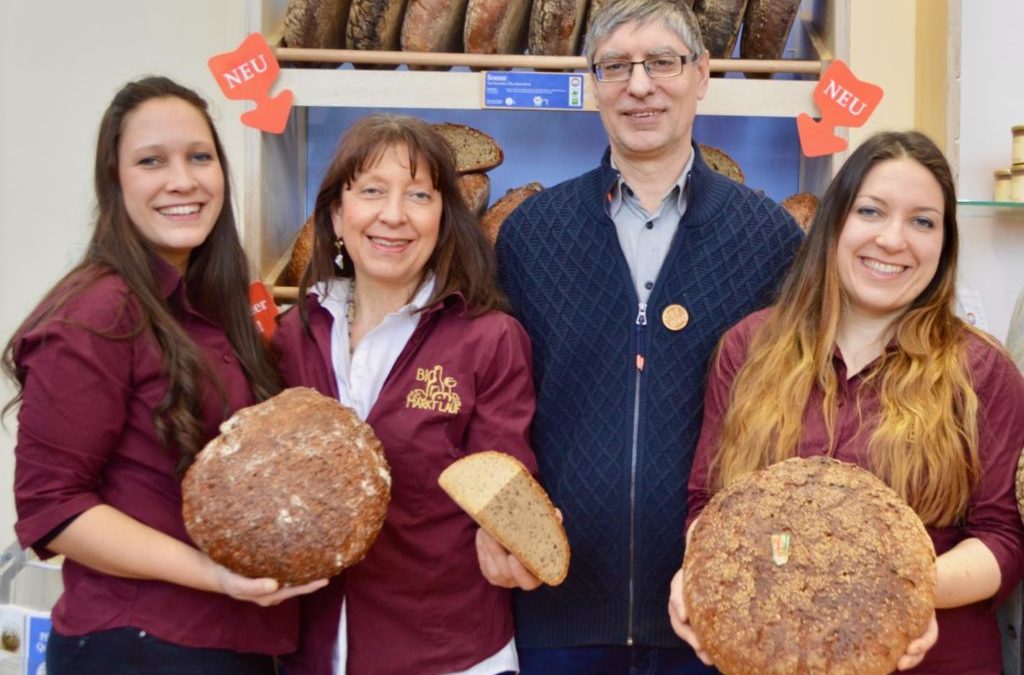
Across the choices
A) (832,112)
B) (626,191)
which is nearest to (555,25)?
(626,191)

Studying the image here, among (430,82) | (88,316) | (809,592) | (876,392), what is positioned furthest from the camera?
(430,82)

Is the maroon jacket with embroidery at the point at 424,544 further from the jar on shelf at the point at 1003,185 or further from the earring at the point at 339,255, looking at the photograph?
the jar on shelf at the point at 1003,185

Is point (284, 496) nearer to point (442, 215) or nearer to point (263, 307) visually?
point (442, 215)

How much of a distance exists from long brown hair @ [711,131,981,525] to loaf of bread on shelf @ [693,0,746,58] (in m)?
0.69

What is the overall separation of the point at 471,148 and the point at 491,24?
0.32 metres

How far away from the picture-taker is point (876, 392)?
1.49m

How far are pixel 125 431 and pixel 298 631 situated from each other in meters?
0.43

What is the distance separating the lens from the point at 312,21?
82.6 inches

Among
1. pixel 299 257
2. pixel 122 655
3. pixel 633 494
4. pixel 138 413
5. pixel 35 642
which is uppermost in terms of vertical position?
pixel 299 257

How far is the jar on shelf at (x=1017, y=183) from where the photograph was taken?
94.5 inches

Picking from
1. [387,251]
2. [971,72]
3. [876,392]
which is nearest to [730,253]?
[876,392]

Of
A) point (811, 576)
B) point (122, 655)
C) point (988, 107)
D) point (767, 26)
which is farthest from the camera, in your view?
point (988, 107)

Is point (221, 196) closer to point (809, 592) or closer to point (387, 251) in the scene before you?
point (387, 251)

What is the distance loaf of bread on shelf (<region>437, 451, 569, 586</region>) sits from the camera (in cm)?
138
